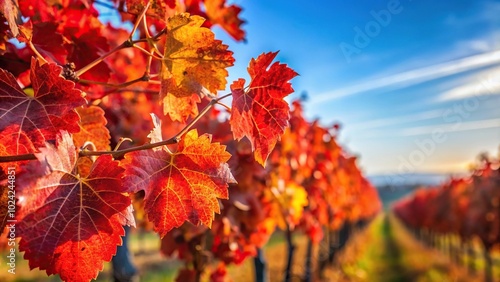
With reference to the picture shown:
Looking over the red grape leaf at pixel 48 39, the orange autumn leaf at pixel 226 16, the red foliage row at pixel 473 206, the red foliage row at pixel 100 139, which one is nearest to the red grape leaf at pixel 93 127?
the red foliage row at pixel 100 139

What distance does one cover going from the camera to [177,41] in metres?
0.98

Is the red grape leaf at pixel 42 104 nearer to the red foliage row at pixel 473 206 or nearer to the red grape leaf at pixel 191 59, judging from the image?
the red grape leaf at pixel 191 59

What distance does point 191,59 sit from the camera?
3.28 feet

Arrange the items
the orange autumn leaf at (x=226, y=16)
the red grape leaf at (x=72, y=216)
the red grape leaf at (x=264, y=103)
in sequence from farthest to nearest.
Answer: the orange autumn leaf at (x=226, y=16), the red grape leaf at (x=264, y=103), the red grape leaf at (x=72, y=216)

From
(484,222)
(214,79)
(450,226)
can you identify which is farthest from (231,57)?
(450,226)

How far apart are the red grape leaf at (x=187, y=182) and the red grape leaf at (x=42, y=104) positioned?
0.56 ft

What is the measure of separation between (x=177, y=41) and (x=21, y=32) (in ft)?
1.15

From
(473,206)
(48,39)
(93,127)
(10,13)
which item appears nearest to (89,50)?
(48,39)

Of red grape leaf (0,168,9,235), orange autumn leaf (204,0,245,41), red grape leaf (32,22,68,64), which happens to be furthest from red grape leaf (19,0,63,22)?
red grape leaf (0,168,9,235)

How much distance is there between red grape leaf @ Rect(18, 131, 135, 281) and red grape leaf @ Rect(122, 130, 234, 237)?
0.07 meters

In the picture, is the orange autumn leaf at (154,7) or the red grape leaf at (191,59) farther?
the orange autumn leaf at (154,7)

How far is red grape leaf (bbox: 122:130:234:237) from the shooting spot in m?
Result: 0.88

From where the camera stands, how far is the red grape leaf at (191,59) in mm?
963

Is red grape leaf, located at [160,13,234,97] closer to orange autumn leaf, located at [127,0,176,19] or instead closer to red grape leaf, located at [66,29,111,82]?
orange autumn leaf, located at [127,0,176,19]
